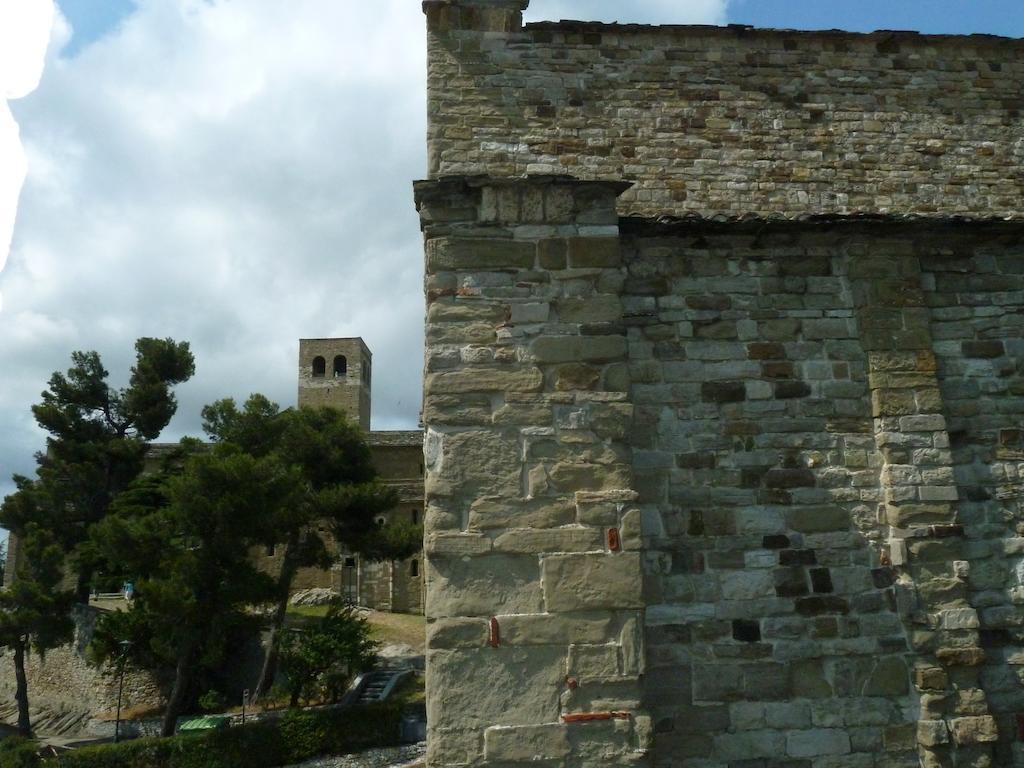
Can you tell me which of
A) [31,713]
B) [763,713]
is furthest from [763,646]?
[31,713]

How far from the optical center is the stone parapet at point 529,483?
352 cm

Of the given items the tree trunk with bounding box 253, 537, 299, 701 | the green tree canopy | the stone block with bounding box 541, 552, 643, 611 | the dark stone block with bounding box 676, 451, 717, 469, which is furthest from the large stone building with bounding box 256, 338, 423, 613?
the stone block with bounding box 541, 552, 643, 611

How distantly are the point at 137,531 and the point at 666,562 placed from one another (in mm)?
16323

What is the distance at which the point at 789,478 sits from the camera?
449 centimetres

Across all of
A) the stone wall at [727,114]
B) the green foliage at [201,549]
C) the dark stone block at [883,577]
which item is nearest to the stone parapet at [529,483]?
the dark stone block at [883,577]

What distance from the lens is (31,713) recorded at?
952 inches

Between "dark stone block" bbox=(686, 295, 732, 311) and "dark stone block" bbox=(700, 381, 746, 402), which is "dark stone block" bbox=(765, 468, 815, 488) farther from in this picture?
"dark stone block" bbox=(686, 295, 732, 311)

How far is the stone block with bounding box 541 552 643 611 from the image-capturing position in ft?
11.9

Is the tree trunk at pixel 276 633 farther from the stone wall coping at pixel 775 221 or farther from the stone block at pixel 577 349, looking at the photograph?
the stone block at pixel 577 349

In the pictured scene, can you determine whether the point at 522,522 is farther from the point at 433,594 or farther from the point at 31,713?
the point at 31,713

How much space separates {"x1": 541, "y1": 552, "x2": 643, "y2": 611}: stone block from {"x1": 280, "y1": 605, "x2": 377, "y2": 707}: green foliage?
1615 cm

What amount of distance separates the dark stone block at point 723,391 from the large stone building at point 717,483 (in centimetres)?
2

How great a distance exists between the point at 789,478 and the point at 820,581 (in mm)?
592

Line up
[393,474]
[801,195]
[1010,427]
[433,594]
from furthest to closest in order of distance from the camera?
[393,474]
[801,195]
[1010,427]
[433,594]
